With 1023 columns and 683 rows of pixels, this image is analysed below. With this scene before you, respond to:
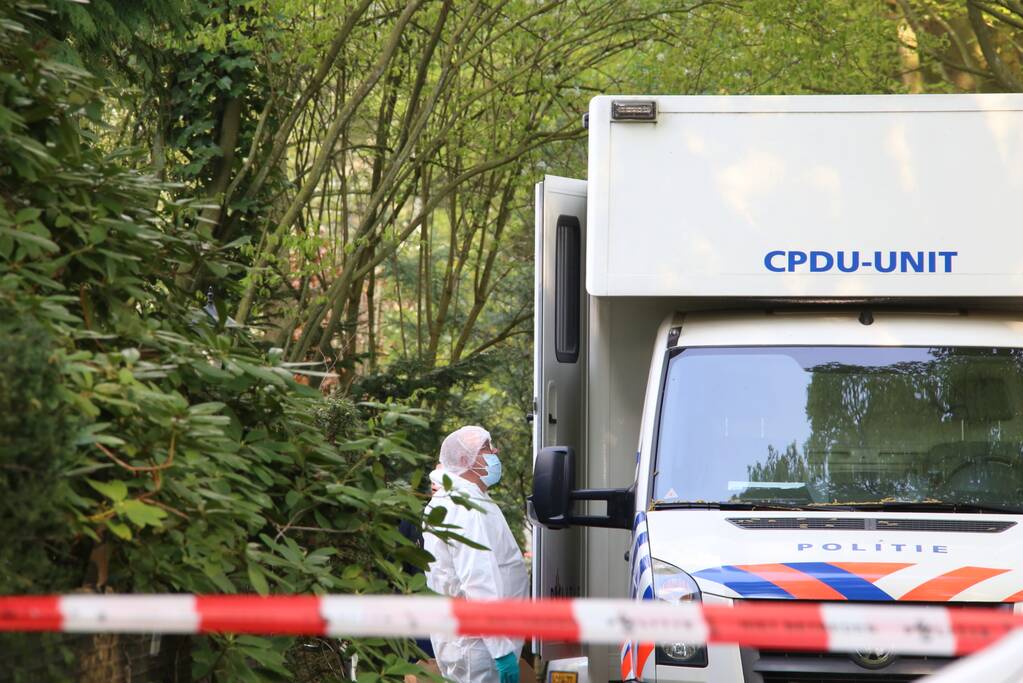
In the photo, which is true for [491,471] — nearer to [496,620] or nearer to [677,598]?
[677,598]

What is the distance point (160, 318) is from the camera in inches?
169

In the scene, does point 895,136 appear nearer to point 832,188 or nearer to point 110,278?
point 832,188

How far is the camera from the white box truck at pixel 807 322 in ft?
19.9

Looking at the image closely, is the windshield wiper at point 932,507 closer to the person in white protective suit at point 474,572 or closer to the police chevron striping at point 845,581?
the police chevron striping at point 845,581

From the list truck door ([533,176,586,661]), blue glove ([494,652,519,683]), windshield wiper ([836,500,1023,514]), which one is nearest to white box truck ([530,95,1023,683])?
windshield wiper ([836,500,1023,514])

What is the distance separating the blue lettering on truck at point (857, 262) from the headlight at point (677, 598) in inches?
67.1

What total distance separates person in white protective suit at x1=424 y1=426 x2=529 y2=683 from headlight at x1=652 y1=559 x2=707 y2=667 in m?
1.48

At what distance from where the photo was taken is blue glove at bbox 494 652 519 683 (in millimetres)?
7445

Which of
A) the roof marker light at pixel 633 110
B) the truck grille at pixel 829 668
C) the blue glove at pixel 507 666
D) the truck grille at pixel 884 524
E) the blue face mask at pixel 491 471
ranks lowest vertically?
the blue glove at pixel 507 666

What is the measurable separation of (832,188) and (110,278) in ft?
12.9

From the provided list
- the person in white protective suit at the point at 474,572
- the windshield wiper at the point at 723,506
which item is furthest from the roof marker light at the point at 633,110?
the person in white protective suit at the point at 474,572

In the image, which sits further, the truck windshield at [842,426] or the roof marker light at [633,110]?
the roof marker light at [633,110]

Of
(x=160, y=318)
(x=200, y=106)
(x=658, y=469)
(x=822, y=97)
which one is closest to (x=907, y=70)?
(x=200, y=106)

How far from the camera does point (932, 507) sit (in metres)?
6.00
